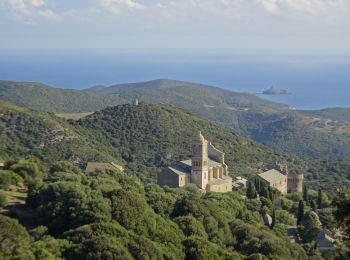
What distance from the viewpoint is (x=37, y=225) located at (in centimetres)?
2320

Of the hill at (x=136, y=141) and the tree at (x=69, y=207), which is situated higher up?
the tree at (x=69, y=207)

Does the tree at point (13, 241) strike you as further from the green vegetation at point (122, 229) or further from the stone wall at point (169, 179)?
the stone wall at point (169, 179)

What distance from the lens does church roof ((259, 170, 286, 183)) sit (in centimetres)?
4566

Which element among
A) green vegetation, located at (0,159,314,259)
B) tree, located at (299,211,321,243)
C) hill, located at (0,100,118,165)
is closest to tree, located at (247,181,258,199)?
tree, located at (299,211,321,243)

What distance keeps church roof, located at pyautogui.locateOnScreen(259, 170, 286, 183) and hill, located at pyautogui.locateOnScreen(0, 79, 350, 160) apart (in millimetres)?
53352

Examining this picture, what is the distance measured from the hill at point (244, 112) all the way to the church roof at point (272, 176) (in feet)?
175

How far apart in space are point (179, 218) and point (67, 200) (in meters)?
4.93

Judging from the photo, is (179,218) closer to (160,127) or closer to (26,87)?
(160,127)

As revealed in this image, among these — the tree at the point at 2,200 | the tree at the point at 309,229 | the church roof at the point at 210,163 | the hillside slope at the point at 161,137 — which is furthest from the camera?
the hillside slope at the point at 161,137

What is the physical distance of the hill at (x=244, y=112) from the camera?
109 metres

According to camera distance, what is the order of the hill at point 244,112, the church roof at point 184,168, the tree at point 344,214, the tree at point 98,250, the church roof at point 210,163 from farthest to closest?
the hill at point 244,112 < the church roof at point 210,163 < the church roof at point 184,168 < the tree at point 98,250 < the tree at point 344,214

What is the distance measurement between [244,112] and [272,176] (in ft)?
332

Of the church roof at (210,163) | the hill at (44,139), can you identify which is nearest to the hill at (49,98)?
the hill at (44,139)

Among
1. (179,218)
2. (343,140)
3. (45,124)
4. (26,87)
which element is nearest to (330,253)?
(179,218)
